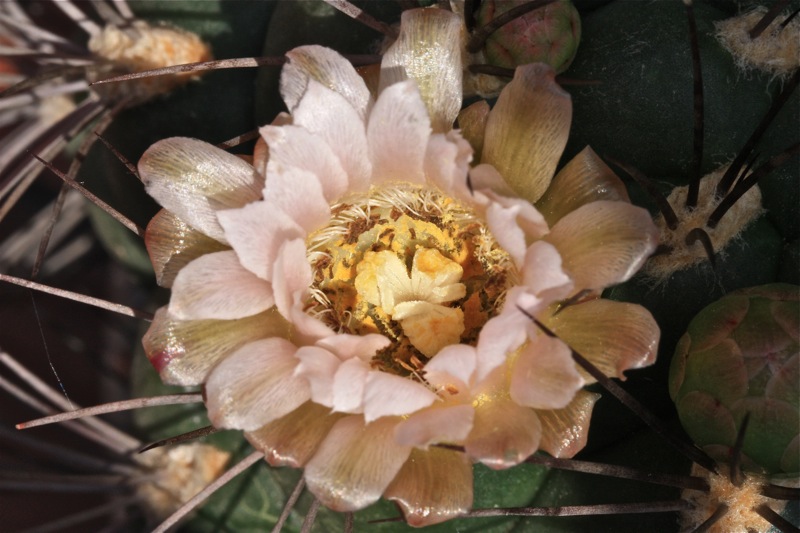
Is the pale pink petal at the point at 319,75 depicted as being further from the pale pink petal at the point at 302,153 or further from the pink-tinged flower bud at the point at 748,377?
the pink-tinged flower bud at the point at 748,377

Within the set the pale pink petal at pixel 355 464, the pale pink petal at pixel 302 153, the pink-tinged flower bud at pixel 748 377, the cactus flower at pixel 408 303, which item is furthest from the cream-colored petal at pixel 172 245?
the pink-tinged flower bud at pixel 748 377

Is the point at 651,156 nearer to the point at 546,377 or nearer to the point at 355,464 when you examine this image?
the point at 546,377

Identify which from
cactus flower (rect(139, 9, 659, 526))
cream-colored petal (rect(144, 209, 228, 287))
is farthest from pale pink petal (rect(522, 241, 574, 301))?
cream-colored petal (rect(144, 209, 228, 287))

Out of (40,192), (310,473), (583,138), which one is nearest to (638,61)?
(583,138)

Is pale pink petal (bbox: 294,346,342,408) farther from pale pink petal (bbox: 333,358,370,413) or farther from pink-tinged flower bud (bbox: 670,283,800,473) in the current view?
pink-tinged flower bud (bbox: 670,283,800,473)

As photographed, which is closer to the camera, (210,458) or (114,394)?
(210,458)

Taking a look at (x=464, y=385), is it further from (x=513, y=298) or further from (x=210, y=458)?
(x=210, y=458)

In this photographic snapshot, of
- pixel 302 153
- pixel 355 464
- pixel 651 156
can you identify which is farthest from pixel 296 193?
pixel 651 156
